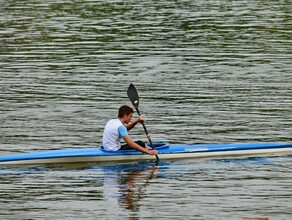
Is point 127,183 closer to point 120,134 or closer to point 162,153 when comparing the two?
point 120,134

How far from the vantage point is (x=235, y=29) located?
166 feet

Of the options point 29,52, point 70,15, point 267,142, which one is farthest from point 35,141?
point 70,15

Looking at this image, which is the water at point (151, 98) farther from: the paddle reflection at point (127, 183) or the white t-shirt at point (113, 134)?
the white t-shirt at point (113, 134)

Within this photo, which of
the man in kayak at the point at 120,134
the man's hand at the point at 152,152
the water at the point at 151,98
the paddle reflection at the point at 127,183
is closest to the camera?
the paddle reflection at the point at 127,183

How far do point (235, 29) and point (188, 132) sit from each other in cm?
2386

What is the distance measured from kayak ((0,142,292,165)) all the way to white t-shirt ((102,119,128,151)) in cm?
15

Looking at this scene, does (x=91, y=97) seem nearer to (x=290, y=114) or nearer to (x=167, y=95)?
Answer: (x=167, y=95)

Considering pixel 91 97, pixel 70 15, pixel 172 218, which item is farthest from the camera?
pixel 70 15

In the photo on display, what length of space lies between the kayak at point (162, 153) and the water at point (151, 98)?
1.04 feet

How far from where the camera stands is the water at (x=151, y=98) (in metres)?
20.0

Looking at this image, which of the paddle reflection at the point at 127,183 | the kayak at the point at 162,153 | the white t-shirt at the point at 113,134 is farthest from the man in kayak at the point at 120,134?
the paddle reflection at the point at 127,183

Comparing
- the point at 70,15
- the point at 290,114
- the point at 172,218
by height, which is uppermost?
the point at 172,218

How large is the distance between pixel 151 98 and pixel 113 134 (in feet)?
32.3

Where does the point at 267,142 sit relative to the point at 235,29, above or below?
above
